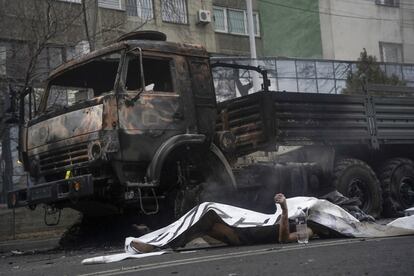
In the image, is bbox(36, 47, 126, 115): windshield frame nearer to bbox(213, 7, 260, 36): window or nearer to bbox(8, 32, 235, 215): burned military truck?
bbox(8, 32, 235, 215): burned military truck

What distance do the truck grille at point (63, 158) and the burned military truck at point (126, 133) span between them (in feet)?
0.05

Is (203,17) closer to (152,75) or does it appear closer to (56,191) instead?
(152,75)

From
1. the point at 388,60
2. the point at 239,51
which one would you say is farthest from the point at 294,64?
the point at 388,60

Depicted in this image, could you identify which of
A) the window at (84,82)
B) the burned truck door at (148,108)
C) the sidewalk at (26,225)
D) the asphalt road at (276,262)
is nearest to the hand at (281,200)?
the asphalt road at (276,262)

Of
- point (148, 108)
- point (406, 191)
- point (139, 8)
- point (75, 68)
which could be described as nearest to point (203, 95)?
point (148, 108)

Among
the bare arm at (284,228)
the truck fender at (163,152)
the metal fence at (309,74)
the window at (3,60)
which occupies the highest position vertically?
the metal fence at (309,74)

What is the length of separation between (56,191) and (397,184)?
6.71 m

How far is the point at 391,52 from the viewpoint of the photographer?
1237 inches

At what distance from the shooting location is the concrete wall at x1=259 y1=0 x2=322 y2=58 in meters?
29.7

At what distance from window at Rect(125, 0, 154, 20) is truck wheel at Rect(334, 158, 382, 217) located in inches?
473

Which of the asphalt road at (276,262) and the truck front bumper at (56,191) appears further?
the truck front bumper at (56,191)

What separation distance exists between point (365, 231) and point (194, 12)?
17.9 metres

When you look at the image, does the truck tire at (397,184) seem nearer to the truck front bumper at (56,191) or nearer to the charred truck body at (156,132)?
the charred truck body at (156,132)

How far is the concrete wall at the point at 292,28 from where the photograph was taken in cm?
2972
